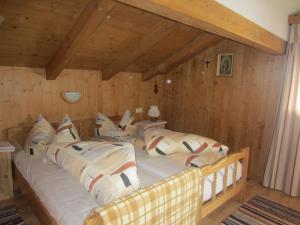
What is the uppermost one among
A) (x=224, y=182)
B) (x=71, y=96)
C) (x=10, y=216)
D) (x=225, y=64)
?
(x=225, y=64)

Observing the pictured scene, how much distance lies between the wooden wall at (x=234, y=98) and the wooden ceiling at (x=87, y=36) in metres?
0.44

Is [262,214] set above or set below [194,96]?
below

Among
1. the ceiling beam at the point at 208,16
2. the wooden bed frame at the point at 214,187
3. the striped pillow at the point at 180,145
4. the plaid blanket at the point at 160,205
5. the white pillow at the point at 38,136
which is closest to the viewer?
the plaid blanket at the point at 160,205

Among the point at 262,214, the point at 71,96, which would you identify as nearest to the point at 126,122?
the point at 71,96

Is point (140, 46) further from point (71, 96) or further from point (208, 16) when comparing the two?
point (208, 16)

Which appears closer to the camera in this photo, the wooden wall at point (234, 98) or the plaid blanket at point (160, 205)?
the plaid blanket at point (160, 205)

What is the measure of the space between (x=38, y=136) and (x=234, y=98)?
9.94 ft

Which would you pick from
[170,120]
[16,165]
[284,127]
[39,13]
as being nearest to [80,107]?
[16,165]

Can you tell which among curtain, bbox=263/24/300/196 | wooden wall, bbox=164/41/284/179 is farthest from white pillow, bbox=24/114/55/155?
curtain, bbox=263/24/300/196

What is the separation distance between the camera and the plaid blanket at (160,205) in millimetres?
1135

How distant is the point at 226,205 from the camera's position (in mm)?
2584

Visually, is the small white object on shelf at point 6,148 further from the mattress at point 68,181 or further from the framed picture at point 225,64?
the framed picture at point 225,64

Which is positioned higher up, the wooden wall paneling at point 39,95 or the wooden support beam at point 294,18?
the wooden support beam at point 294,18

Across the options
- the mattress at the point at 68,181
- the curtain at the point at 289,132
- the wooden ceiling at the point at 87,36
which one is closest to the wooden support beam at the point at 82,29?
the wooden ceiling at the point at 87,36
